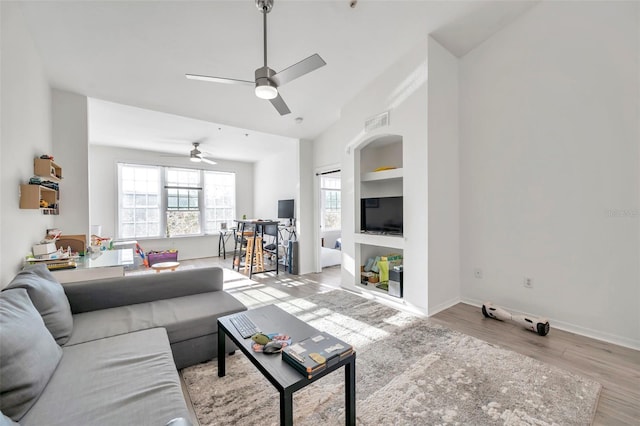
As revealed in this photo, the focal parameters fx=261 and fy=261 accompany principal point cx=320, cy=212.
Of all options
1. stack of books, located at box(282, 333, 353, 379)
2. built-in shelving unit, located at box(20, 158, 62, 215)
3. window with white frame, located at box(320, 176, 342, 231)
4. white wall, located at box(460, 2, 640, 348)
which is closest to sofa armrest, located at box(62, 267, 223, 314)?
built-in shelving unit, located at box(20, 158, 62, 215)

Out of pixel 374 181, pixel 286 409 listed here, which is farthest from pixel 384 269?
pixel 286 409

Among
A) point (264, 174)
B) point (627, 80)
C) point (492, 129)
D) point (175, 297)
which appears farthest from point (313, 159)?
point (627, 80)

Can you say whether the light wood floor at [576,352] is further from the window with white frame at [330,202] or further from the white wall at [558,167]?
the window with white frame at [330,202]

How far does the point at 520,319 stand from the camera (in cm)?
281

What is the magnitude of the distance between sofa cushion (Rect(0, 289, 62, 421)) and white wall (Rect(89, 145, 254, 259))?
5421 mm

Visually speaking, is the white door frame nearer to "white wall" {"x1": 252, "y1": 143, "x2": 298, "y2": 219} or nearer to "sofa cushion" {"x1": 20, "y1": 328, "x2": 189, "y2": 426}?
"white wall" {"x1": 252, "y1": 143, "x2": 298, "y2": 219}

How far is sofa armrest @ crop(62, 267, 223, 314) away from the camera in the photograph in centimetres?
217

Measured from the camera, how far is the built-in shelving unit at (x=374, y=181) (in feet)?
12.9

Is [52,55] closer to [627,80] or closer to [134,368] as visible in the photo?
[134,368]

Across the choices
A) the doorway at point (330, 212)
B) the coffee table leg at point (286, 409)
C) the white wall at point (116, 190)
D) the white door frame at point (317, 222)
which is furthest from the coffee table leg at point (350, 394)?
the white wall at point (116, 190)

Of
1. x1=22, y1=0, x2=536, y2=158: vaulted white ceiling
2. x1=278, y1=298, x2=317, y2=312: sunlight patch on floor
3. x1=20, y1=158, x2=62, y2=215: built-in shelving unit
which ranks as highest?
x1=22, y1=0, x2=536, y2=158: vaulted white ceiling

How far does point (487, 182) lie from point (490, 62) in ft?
4.97

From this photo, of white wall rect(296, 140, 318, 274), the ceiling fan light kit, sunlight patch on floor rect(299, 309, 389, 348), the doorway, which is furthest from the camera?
the doorway

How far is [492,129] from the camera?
10.9 ft
